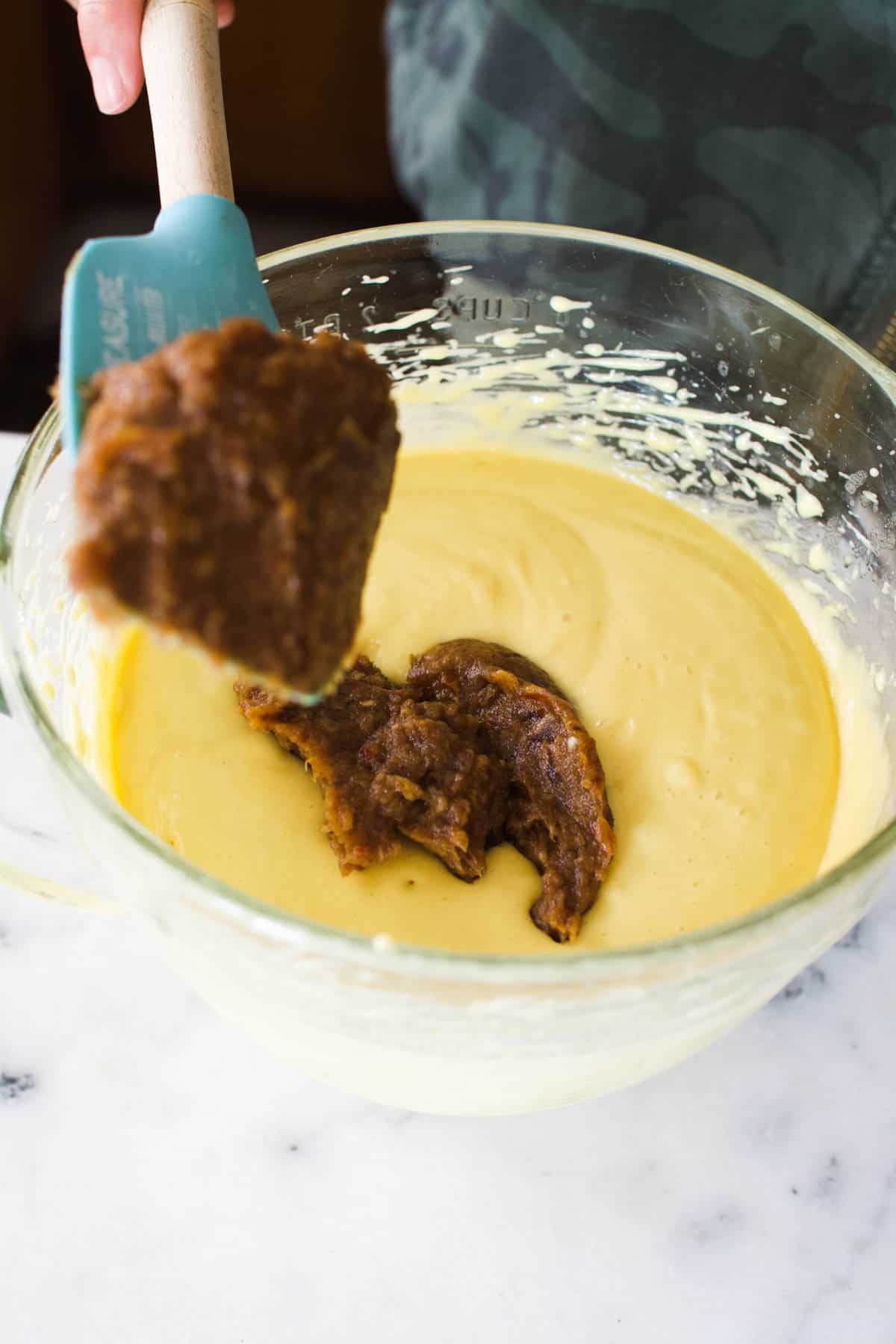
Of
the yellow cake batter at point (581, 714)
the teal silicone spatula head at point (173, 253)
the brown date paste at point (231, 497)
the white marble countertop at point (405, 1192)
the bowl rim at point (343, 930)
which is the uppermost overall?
the teal silicone spatula head at point (173, 253)

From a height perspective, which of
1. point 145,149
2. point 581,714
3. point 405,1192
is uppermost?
point 145,149

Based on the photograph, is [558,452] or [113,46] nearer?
[113,46]

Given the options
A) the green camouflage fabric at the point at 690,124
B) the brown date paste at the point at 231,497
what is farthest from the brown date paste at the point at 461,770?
the green camouflage fabric at the point at 690,124

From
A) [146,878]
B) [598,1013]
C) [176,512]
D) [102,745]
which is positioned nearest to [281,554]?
[176,512]

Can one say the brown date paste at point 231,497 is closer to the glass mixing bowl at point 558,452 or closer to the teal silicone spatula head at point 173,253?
the teal silicone spatula head at point 173,253

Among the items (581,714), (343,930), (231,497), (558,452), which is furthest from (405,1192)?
(558,452)

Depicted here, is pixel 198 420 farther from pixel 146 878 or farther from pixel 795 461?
pixel 795 461

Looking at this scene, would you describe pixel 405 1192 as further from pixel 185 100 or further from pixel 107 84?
pixel 107 84
